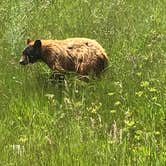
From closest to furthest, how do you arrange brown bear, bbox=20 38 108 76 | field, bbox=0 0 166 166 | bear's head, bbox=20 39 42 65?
field, bbox=0 0 166 166
brown bear, bbox=20 38 108 76
bear's head, bbox=20 39 42 65

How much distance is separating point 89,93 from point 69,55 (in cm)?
160

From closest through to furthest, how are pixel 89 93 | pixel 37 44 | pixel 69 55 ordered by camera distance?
1. pixel 89 93
2. pixel 69 55
3. pixel 37 44

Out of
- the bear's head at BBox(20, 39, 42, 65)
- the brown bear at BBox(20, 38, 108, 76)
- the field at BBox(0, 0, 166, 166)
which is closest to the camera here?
the field at BBox(0, 0, 166, 166)

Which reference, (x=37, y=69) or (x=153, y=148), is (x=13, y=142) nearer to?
(x=153, y=148)

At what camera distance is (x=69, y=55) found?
6.94 m

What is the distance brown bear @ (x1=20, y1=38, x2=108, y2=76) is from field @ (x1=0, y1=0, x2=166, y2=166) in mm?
174

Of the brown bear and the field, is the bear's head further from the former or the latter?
the field

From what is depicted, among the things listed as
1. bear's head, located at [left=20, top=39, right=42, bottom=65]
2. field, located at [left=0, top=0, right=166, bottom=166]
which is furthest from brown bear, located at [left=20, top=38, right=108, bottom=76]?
field, located at [left=0, top=0, right=166, bottom=166]

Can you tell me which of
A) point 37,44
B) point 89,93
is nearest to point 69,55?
point 37,44

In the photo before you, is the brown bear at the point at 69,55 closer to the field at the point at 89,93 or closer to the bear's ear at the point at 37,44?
the bear's ear at the point at 37,44

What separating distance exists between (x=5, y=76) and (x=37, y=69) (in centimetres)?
74

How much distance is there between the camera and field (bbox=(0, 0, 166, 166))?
12.5 ft

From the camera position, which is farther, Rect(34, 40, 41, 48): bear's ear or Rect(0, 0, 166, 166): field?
Rect(34, 40, 41, 48): bear's ear

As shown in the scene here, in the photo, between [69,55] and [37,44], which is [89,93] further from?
[37,44]
